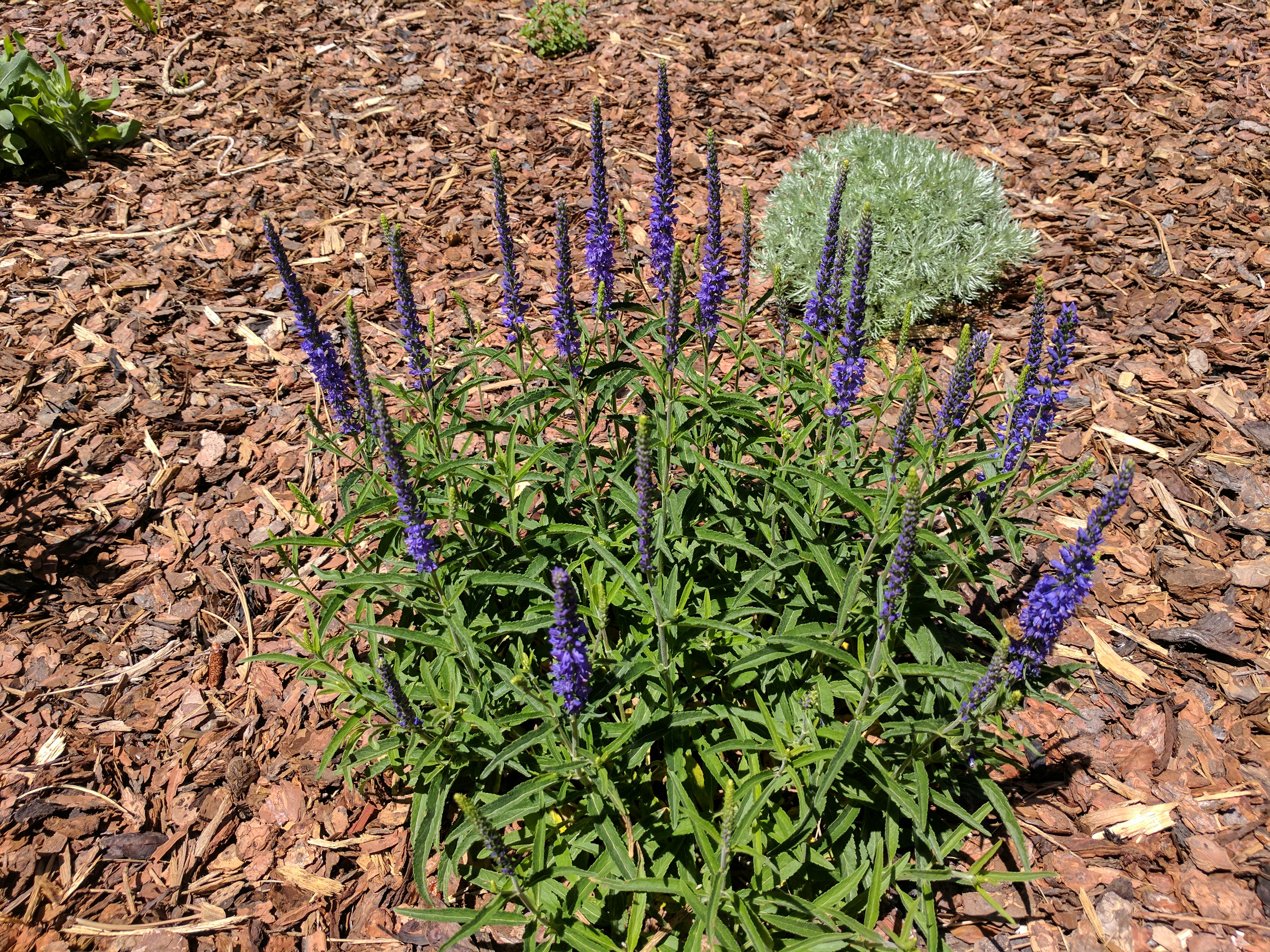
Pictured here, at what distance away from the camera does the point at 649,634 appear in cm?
397

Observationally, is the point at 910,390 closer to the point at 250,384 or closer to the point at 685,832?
the point at 685,832

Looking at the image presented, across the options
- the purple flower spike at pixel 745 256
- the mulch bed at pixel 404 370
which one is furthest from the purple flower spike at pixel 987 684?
the purple flower spike at pixel 745 256

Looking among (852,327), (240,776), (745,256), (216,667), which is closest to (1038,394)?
(852,327)

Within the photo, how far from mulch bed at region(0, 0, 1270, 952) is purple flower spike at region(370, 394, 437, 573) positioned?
179 centimetres

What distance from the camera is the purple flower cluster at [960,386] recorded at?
3.48 meters

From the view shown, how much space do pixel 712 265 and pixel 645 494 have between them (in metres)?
1.53

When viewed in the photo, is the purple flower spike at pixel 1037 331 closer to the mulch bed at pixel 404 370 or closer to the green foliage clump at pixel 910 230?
the mulch bed at pixel 404 370

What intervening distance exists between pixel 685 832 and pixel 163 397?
541cm

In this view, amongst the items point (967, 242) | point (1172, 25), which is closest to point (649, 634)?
point (967, 242)

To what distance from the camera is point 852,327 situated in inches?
149

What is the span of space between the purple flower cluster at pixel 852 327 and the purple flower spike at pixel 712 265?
54 cm

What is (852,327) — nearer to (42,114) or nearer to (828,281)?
(828,281)

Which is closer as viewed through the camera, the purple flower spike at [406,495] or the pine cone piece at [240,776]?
the purple flower spike at [406,495]

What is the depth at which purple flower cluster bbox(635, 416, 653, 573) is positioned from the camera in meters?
3.06
